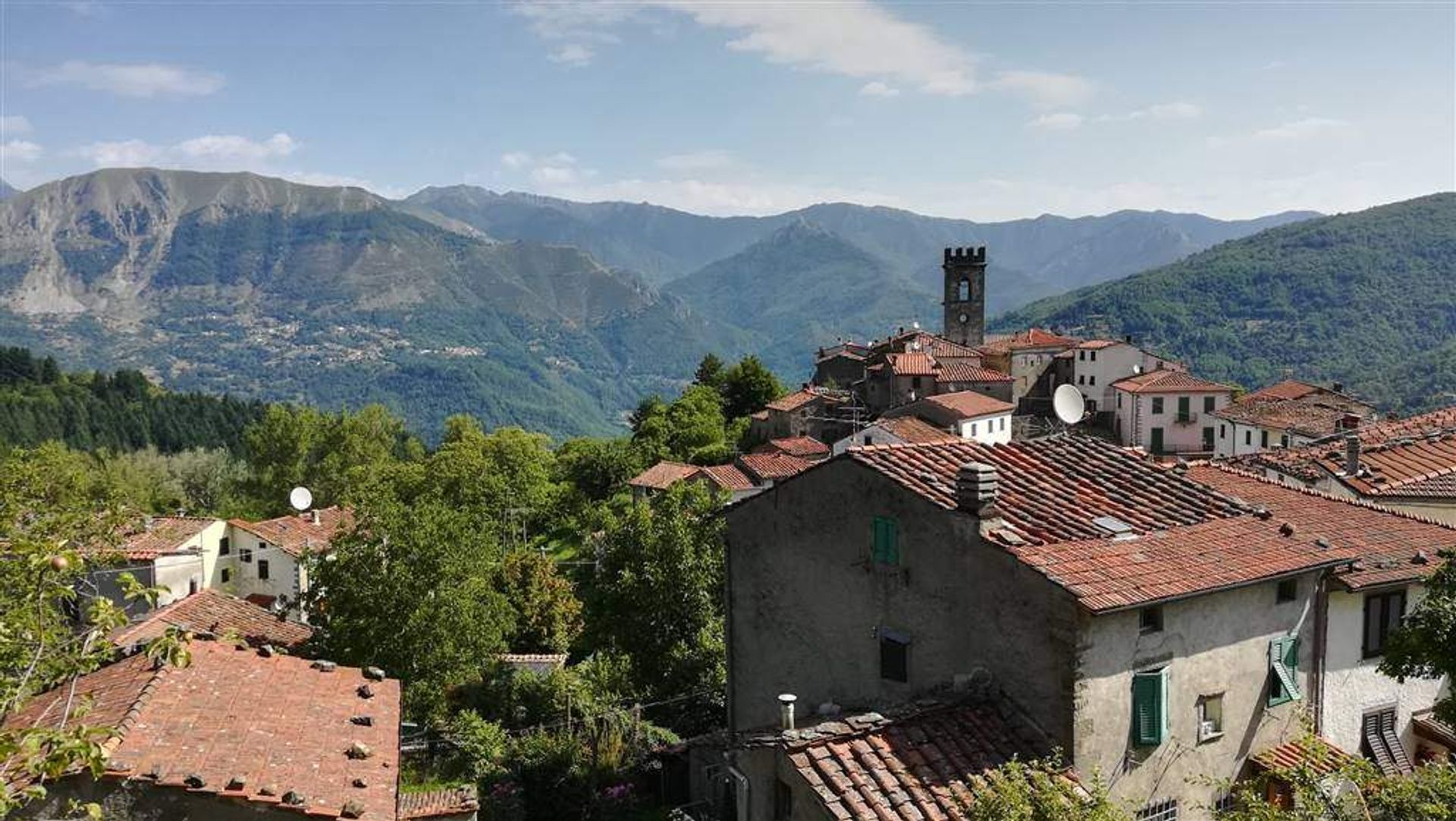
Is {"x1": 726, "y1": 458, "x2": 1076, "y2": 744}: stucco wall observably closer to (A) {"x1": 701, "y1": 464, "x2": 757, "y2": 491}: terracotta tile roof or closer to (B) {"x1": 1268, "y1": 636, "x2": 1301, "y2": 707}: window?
(B) {"x1": 1268, "y1": 636, "x2": 1301, "y2": 707}: window

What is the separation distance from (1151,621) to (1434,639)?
306cm

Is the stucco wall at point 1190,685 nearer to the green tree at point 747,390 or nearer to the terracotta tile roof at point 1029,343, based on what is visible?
the green tree at point 747,390

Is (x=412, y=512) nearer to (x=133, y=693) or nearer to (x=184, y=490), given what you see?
(x=133, y=693)

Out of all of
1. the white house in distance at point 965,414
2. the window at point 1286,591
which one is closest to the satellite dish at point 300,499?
the white house in distance at point 965,414

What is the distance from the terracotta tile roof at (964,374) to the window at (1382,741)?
52911mm

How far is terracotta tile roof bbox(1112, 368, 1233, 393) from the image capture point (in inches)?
2783

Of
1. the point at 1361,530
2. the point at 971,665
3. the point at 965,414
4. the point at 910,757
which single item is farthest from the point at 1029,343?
the point at 910,757

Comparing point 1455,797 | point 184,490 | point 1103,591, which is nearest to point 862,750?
point 1103,591

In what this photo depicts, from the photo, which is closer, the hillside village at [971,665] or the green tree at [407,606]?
the hillside village at [971,665]

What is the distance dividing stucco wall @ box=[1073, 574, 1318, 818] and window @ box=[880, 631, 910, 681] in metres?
2.80

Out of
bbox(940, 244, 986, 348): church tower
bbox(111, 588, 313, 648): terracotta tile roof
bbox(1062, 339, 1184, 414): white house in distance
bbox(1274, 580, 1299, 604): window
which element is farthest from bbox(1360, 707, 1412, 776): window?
bbox(940, 244, 986, 348): church tower

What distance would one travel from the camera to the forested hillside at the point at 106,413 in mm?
118500

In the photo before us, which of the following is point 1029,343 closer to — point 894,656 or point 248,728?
point 894,656

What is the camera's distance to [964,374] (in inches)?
2758
